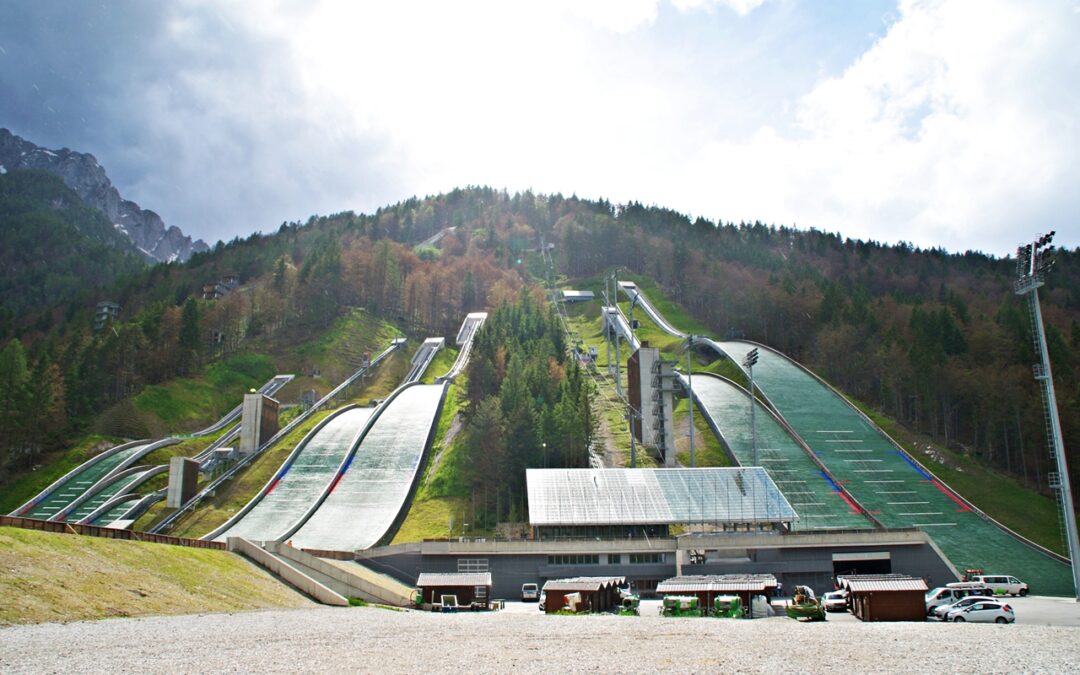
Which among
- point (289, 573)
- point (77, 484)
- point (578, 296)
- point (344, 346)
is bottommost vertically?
point (289, 573)

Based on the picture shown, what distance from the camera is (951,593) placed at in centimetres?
2677

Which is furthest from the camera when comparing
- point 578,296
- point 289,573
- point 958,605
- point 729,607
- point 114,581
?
point 578,296

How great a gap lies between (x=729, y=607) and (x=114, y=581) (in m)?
16.3

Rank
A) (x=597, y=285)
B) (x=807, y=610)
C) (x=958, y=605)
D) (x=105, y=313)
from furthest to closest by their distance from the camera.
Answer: (x=597, y=285) → (x=105, y=313) → (x=807, y=610) → (x=958, y=605)

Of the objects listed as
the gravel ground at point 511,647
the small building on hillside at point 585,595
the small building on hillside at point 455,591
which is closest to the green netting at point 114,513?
the small building on hillside at point 455,591

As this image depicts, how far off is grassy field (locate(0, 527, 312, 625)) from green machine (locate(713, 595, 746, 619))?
1174cm

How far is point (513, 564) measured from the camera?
3716cm

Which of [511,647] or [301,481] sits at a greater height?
[301,481]

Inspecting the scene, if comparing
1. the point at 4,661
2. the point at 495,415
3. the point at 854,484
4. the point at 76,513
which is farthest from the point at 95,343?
the point at 4,661

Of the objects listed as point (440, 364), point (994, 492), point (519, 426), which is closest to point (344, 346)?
point (440, 364)

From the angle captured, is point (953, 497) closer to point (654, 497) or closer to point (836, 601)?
point (654, 497)

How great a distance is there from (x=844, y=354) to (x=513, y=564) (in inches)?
1711

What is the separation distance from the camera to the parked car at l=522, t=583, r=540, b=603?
113 ft

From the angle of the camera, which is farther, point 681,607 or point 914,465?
point 914,465
